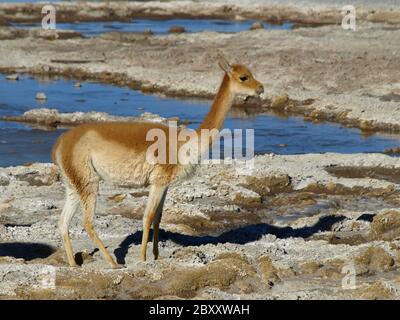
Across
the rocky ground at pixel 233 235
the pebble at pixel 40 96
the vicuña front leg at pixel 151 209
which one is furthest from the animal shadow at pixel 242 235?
the pebble at pixel 40 96

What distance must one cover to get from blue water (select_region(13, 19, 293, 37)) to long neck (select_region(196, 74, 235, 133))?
1230 inches

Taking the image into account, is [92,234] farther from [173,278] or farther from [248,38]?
[248,38]

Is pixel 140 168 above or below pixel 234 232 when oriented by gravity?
above

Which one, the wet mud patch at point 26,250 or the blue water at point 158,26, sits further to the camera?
the blue water at point 158,26

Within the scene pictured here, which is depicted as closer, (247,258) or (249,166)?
(247,258)

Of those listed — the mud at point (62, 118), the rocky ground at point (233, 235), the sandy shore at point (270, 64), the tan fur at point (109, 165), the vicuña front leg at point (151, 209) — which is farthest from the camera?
the sandy shore at point (270, 64)

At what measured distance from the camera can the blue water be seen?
43594mm

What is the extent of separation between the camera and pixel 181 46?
1374 inches

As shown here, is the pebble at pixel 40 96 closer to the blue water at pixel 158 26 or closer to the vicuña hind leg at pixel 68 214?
the vicuña hind leg at pixel 68 214

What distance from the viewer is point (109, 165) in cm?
1018

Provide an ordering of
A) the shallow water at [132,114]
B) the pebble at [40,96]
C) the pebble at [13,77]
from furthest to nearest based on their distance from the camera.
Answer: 1. the pebble at [13,77]
2. the pebble at [40,96]
3. the shallow water at [132,114]

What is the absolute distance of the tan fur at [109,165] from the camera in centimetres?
1012
